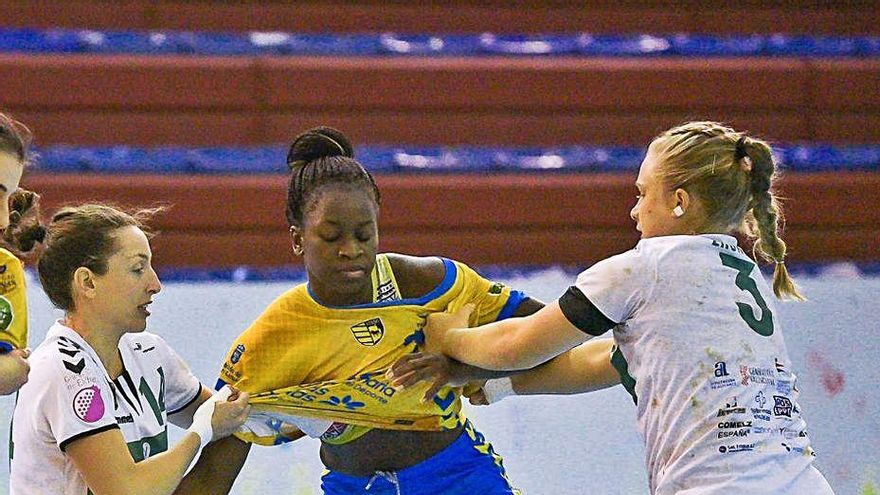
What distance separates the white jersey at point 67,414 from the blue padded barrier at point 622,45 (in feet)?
13.9

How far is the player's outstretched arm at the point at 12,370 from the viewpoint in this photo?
6.01 ft

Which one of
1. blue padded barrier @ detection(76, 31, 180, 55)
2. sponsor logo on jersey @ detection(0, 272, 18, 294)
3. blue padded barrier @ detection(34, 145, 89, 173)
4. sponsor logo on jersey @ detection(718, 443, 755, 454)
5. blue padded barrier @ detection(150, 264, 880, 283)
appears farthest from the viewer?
blue padded barrier @ detection(76, 31, 180, 55)

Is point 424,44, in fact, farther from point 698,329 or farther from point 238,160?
point 698,329

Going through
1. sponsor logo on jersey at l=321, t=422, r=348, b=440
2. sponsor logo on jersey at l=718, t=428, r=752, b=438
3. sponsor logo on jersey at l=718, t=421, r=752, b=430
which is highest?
sponsor logo on jersey at l=718, t=421, r=752, b=430

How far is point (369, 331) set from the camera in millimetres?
2096

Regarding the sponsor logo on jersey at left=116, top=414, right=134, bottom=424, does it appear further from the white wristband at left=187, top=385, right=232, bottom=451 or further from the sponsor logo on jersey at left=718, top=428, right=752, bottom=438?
the sponsor logo on jersey at left=718, top=428, right=752, bottom=438

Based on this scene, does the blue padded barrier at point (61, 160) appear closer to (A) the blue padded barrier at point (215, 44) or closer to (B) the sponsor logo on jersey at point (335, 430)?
(A) the blue padded barrier at point (215, 44)

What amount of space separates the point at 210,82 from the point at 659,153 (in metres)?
3.94

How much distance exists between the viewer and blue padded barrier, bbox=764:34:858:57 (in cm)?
Result: 604

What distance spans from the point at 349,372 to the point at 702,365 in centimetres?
63

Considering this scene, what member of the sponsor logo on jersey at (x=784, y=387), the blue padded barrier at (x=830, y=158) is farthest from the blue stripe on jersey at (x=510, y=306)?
the blue padded barrier at (x=830, y=158)

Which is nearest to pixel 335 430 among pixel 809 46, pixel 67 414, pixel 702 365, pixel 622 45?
pixel 67 414

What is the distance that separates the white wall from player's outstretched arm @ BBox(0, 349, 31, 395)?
1.01 m

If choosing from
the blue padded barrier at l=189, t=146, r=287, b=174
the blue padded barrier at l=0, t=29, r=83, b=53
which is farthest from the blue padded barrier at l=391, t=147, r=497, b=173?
the blue padded barrier at l=0, t=29, r=83, b=53
